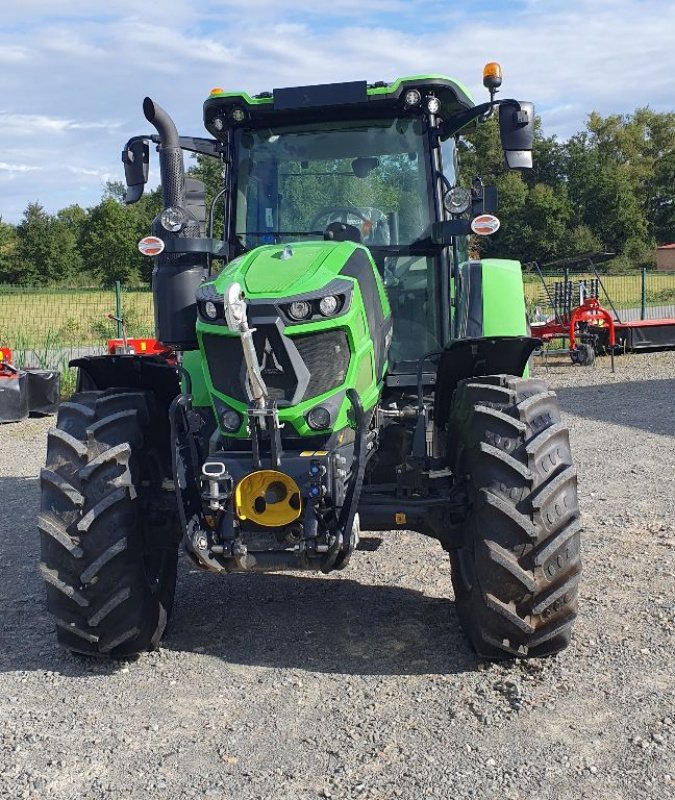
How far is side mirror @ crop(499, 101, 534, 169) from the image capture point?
15.4ft

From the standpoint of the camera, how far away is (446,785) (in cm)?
317

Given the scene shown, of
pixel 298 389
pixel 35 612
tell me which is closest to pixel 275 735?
pixel 298 389

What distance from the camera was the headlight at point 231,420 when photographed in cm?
401

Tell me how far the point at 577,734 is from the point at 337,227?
114 inches

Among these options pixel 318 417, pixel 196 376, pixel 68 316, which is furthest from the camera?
pixel 68 316

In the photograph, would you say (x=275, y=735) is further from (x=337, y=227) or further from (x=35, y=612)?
(x=337, y=227)

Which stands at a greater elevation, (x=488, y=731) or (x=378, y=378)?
(x=378, y=378)

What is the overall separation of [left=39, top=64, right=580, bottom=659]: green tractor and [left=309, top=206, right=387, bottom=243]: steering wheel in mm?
11

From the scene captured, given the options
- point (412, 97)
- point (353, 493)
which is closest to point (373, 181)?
point (412, 97)

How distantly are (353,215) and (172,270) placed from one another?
3.89 feet

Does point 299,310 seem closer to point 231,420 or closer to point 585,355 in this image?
point 231,420

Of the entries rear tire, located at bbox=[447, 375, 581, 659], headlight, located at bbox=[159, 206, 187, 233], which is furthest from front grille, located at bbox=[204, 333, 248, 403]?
rear tire, located at bbox=[447, 375, 581, 659]

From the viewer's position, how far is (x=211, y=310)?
3.98 meters

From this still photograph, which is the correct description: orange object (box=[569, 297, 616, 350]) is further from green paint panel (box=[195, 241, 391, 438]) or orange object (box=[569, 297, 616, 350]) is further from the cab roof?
green paint panel (box=[195, 241, 391, 438])
